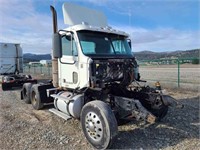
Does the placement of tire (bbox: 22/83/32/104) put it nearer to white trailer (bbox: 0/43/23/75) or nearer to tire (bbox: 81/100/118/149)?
tire (bbox: 81/100/118/149)

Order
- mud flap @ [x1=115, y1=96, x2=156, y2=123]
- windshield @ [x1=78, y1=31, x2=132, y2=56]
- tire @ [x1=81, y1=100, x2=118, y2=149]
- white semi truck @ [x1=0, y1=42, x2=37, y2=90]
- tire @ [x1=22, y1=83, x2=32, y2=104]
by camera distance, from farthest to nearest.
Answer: white semi truck @ [x1=0, y1=42, x2=37, y2=90] < tire @ [x1=22, y1=83, x2=32, y2=104] < windshield @ [x1=78, y1=31, x2=132, y2=56] < mud flap @ [x1=115, y1=96, x2=156, y2=123] < tire @ [x1=81, y1=100, x2=118, y2=149]

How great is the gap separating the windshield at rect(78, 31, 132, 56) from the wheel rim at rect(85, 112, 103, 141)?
168 cm

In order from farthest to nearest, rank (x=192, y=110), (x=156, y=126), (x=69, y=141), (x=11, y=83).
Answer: (x=11, y=83) → (x=192, y=110) → (x=156, y=126) → (x=69, y=141)

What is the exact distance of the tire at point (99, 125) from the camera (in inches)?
167

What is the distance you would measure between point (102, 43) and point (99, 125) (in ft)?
7.71

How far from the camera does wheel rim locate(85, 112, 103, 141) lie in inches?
175

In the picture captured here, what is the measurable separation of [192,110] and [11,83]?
431 inches

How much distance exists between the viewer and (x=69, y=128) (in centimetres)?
566

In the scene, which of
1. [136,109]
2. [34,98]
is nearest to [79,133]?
[136,109]

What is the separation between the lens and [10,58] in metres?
15.7

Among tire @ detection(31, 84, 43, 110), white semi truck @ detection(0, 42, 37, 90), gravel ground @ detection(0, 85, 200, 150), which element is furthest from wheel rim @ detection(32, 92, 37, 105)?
white semi truck @ detection(0, 42, 37, 90)

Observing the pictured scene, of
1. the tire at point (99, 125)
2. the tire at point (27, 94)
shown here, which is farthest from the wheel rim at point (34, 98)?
the tire at point (99, 125)

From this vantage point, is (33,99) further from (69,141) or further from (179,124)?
(179,124)

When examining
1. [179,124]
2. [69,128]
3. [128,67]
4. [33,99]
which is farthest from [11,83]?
[179,124]
